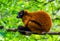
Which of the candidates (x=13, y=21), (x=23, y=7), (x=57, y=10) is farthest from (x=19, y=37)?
(x=57, y=10)

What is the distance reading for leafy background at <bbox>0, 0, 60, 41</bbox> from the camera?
3.24 m

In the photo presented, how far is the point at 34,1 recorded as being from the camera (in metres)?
3.69

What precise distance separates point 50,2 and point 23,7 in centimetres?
42

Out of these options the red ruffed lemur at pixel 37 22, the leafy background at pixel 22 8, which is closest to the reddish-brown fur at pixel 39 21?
the red ruffed lemur at pixel 37 22

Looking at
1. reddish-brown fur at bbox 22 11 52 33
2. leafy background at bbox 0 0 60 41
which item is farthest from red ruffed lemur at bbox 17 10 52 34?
leafy background at bbox 0 0 60 41

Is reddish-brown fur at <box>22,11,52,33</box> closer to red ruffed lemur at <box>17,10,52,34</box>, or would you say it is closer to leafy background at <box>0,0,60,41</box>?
red ruffed lemur at <box>17,10,52,34</box>

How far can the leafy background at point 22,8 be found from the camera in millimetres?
3240

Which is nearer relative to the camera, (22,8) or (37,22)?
(37,22)

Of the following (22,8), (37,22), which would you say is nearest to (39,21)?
(37,22)

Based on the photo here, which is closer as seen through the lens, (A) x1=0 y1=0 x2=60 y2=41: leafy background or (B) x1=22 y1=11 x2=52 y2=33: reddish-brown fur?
(B) x1=22 y1=11 x2=52 y2=33: reddish-brown fur

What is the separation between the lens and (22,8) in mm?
3523

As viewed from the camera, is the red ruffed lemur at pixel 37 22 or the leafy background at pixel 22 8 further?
the leafy background at pixel 22 8

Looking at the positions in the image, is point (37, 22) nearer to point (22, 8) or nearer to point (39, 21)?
point (39, 21)

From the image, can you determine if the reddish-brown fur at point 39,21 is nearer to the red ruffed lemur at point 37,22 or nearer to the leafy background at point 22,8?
the red ruffed lemur at point 37,22
